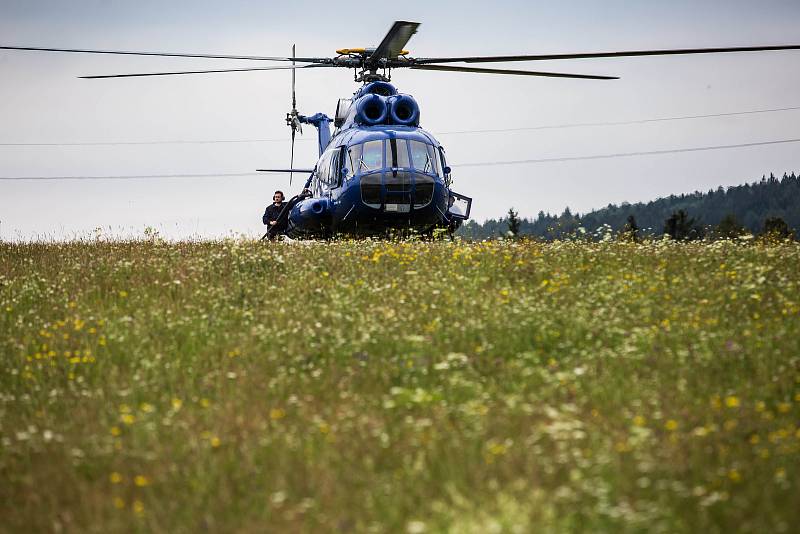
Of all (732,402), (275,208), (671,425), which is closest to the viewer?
(671,425)

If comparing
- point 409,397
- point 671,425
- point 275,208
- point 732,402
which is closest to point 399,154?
point 275,208

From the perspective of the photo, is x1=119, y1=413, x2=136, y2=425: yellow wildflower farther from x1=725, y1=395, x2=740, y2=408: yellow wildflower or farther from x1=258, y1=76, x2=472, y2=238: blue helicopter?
x1=258, y1=76, x2=472, y2=238: blue helicopter

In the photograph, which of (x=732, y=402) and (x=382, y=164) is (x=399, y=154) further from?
(x=732, y=402)

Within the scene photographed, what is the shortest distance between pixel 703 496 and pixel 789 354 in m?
3.73

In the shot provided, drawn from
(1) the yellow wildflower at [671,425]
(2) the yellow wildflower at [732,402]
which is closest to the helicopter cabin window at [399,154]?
(2) the yellow wildflower at [732,402]

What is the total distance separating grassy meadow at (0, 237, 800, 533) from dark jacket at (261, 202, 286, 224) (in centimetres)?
1189

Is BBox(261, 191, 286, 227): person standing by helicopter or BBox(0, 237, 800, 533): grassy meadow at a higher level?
BBox(261, 191, 286, 227): person standing by helicopter

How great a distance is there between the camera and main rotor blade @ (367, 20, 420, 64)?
63.9ft

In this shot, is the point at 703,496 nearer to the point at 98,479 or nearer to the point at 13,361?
the point at 98,479

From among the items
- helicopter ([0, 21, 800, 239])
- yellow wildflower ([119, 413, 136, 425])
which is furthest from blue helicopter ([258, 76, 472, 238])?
yellow wildflower ([119, 413, 136, 425])

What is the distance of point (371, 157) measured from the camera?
21.9m

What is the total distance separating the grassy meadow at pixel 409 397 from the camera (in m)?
6.36

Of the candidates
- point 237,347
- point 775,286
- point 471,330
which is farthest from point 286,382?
point 775,286

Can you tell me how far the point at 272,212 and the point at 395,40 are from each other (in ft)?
25.0
